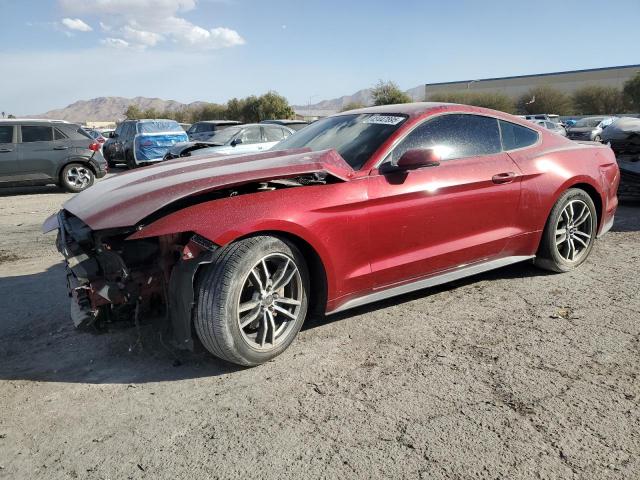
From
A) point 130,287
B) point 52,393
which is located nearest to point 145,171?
point 130,287

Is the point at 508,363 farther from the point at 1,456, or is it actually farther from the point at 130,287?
the point at 1,456

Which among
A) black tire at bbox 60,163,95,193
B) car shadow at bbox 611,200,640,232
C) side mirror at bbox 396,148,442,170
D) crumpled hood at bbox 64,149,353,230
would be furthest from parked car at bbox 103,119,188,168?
side mirror at bbox 396,148,442,170

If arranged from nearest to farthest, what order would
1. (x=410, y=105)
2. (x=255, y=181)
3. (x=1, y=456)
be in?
1. (x=1, y=456)
2. (x=255, y=181)
3. (x=410, y=105)

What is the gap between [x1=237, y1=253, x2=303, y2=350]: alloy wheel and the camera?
307 centimetres

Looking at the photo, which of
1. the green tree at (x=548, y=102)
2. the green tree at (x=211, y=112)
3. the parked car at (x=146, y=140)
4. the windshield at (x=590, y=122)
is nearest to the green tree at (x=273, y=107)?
the green tree at (x=211, y=112)

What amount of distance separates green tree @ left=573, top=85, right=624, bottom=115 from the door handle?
66.4 metres

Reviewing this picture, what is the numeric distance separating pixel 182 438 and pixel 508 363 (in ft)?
6.29

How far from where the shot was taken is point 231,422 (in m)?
2.57

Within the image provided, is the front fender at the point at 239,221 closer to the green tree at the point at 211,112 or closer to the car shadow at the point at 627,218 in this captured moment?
the car shadow at the point at 627,218

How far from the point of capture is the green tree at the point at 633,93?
56.8 meters

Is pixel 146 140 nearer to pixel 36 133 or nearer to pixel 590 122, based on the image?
pixel 36 133

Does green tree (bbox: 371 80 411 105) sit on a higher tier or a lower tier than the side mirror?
higher

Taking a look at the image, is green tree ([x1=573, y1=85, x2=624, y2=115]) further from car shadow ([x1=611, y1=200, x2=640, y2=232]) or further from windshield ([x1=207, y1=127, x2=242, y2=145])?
car shadow ([x1=611, y1=200, x2=640, y2=232])

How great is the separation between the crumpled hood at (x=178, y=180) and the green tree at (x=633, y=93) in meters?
65.7
